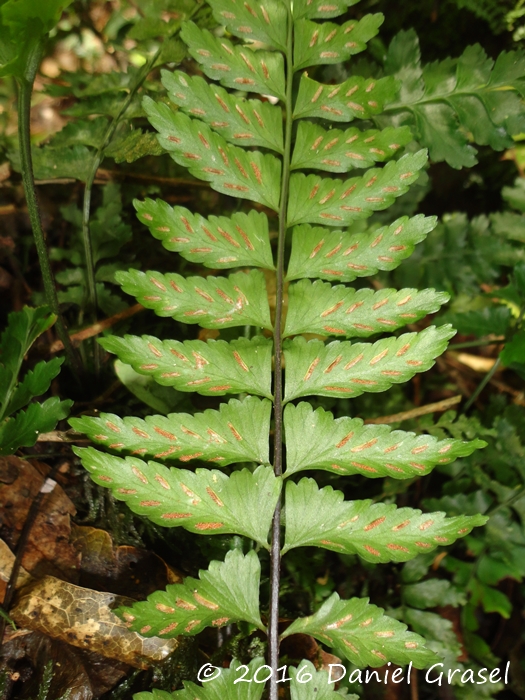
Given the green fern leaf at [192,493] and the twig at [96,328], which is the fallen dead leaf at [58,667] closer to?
the green fern leaf at [192,493]

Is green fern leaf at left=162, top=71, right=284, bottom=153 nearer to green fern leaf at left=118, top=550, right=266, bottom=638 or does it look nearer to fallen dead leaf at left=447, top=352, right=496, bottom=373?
green fern leaf at left=118, top=550, right=266, bottom=638

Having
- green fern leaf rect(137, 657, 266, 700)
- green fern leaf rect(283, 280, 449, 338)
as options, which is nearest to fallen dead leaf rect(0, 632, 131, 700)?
green fern leaf rect(137, 657, 266, 700)

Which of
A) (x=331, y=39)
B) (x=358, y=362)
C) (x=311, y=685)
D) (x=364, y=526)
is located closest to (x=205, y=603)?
(x=311, y=685)

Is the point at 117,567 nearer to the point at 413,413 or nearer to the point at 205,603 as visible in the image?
the point at 205,603

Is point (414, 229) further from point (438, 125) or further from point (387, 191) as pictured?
point (438, 125)

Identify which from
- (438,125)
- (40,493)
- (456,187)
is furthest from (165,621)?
(456,187)
